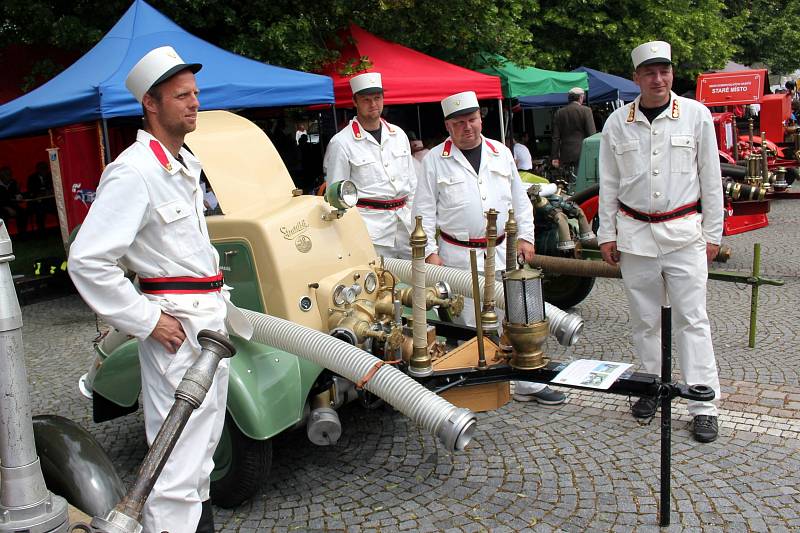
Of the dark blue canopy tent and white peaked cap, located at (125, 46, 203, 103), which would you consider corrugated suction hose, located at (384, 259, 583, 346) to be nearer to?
white peaked cap, located at (125, 46, 203, 103)

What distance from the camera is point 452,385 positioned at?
3479mm

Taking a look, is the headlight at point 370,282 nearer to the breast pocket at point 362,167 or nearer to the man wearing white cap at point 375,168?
the man wearing white cap at point 375,168

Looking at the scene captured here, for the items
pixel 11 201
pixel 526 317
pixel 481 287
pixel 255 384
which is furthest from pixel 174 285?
pixel 11 201

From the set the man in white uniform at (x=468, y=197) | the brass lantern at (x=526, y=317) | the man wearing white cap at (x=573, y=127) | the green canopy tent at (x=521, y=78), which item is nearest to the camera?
the brass lantern at (x=526, y=317)

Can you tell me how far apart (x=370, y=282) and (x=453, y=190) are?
947 millimetres

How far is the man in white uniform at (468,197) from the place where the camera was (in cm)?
470

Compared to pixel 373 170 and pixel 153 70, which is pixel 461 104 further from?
pixel 153 70

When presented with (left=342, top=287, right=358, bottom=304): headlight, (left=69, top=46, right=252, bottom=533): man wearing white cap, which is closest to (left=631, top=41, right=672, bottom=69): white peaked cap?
(left=342, top=287, right=358, bottom=304): headlight

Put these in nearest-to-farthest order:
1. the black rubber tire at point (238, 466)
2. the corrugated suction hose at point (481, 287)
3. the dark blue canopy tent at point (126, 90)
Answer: the black rubber tire at point (238, 466) < the corrugated suction hose at point (481, 287) < the dark blue canopy tent at point (126, 90)

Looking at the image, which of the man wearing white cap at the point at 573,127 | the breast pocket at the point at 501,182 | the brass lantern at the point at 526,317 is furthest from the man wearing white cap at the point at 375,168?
the man wearing white cap at the point at 573,127

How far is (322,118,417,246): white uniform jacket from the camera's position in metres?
5.48

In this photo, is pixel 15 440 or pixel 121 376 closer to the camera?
pixel 15 440

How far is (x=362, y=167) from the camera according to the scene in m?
5.48

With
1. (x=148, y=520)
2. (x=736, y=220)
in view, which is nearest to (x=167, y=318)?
(x=148, y=520)
